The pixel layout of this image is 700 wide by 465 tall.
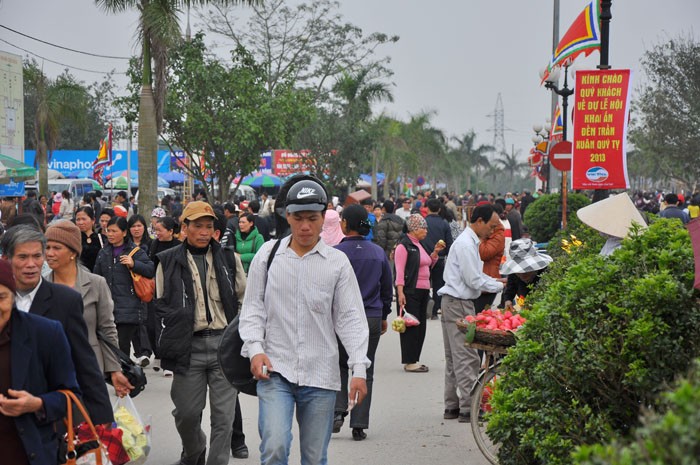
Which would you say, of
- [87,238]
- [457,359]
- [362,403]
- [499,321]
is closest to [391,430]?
[362,403]

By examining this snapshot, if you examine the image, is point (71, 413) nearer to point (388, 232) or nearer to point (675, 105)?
point (388, 232)

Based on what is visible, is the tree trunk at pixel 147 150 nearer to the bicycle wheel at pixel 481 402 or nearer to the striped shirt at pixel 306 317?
the bicycle wheel at pixel 481 402

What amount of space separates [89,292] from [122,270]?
3480 mm

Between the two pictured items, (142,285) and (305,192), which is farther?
(142,285)

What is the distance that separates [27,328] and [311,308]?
1395 mm

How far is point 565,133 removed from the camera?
2589cm

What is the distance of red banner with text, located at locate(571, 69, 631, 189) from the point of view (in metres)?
14.4

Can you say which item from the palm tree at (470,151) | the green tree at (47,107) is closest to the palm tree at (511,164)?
the palm tree at (470,151)

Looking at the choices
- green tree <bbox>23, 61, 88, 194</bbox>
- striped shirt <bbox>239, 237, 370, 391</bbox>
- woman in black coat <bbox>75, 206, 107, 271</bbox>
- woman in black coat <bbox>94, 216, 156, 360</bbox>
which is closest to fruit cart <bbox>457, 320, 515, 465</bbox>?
striped shirt <bbox>239, 237, 370, 391</bbox>

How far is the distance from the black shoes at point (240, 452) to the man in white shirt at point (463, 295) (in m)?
2.08

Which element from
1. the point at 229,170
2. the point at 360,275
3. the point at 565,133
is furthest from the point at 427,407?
the point at 229,170

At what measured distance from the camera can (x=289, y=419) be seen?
190 inches

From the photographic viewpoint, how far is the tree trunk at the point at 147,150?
2022 centimetres

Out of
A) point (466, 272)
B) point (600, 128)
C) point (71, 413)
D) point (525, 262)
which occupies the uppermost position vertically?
point (600, 128)
